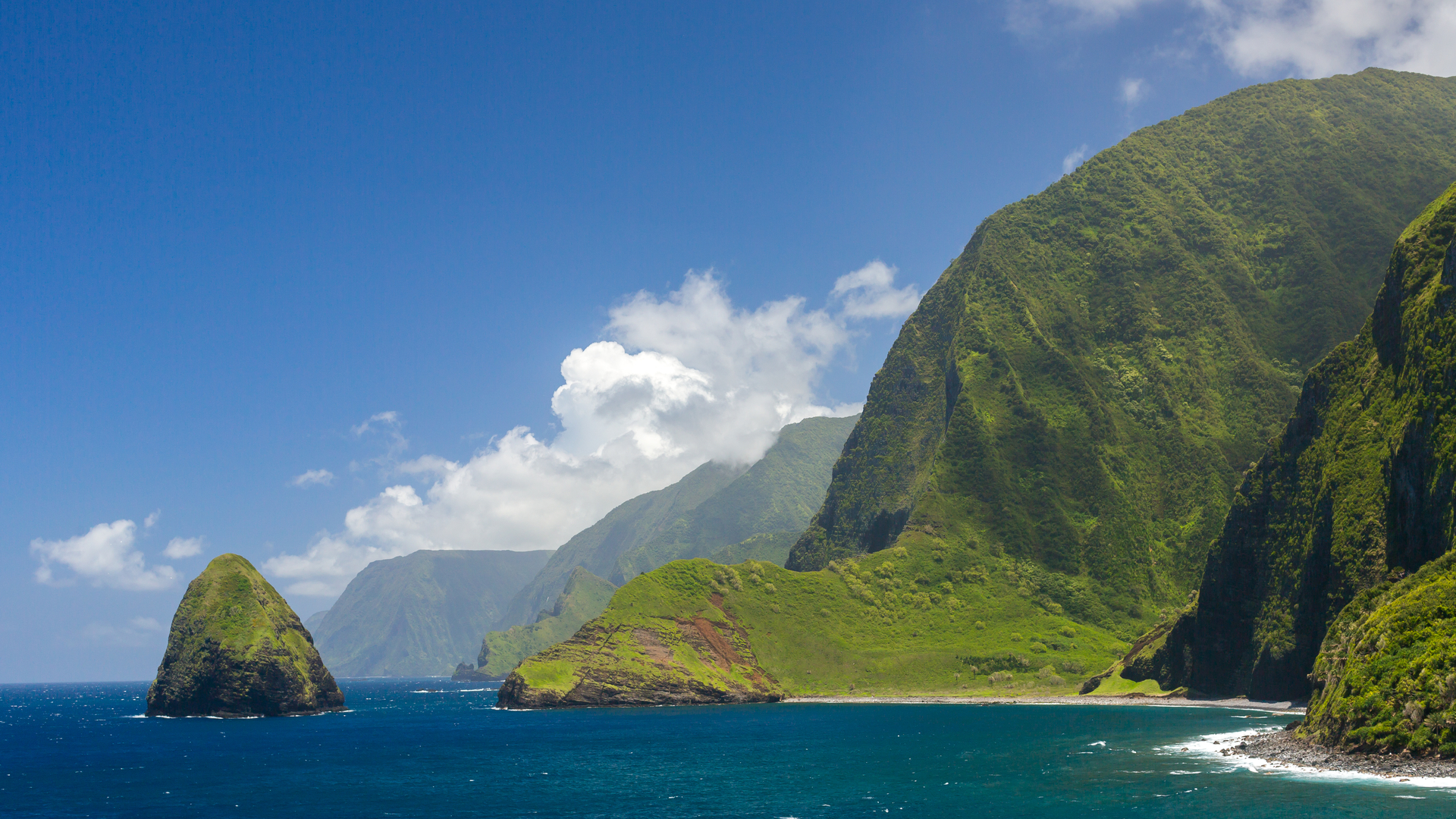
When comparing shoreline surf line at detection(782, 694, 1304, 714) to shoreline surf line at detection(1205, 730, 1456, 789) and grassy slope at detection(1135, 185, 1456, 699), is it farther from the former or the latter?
shoreline surf line at detection(1205, 730, 1456, 789)

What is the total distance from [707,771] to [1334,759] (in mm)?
54425

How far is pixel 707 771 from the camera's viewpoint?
315ft

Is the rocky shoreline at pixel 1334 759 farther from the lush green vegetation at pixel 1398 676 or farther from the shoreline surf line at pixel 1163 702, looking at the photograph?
A: the shoreline surf line at pixel 1163 702

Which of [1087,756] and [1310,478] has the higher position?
[1310,478]

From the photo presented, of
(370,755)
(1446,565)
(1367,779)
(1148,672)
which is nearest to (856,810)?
(1367,779)

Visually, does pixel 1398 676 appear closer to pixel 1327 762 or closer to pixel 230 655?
pixel 1327 762

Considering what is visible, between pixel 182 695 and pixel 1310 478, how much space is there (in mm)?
206427

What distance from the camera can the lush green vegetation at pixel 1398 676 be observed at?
7288cm

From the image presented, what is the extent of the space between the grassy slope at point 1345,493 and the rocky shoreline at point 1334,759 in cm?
2986

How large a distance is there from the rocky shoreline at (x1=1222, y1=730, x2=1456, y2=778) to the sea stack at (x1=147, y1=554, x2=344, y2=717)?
546 ft

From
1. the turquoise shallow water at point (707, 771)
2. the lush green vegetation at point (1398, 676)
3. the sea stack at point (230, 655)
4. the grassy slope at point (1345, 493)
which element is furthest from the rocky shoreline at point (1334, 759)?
the sea stack at point (230, 655)

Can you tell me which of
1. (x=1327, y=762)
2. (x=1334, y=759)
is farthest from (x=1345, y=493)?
(x=1327, y=762)

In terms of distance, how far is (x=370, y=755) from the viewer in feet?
400

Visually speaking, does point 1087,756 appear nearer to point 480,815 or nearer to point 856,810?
point 856,810
